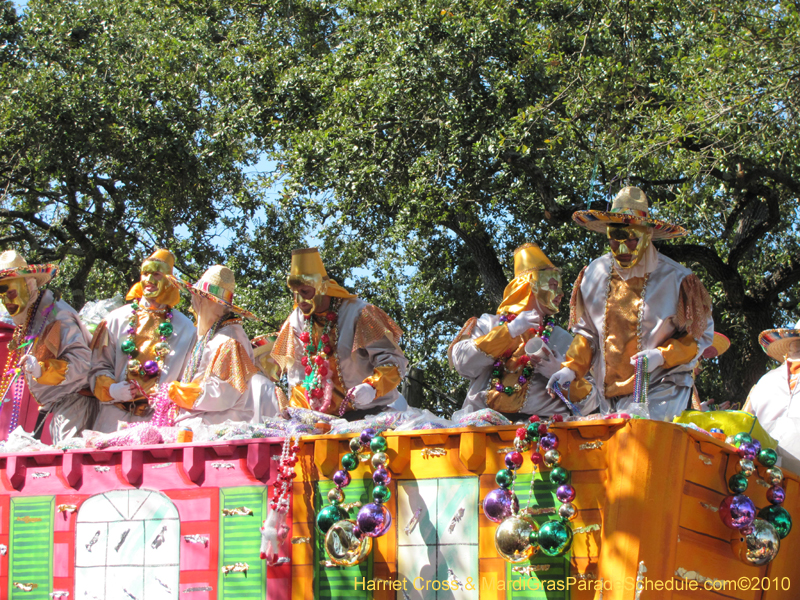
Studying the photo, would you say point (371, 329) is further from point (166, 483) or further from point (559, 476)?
point (559, 476)

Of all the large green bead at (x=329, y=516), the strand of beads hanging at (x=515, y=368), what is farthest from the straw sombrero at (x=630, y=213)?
the large green bead at (x=329, y=516)

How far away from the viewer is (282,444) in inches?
191

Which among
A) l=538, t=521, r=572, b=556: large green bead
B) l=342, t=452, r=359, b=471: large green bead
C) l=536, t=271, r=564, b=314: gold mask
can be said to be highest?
l=536, t=271, r=564, b=314: gold mask

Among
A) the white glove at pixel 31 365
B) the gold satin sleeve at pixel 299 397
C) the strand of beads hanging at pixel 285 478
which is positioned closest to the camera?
the strand of beads hanging at pixel 285 478

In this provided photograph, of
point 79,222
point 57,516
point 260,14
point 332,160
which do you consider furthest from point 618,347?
point 260,14

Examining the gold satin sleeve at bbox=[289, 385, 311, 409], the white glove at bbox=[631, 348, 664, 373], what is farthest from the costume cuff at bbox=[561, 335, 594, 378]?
the gold satin sleeve at bbox=[289, 385, 311, 409]

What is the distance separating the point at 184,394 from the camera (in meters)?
6.10

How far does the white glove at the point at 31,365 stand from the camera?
6.42 m

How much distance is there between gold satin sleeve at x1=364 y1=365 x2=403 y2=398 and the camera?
19.6ft

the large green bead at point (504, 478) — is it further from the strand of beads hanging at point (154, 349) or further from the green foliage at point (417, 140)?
the green foliage at point (417, 140)

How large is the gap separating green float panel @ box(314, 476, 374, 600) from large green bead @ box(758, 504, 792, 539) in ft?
5.32

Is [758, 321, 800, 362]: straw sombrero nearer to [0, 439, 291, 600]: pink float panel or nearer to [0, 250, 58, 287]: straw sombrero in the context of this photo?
[0, 439, 291, 600]: pink float panel

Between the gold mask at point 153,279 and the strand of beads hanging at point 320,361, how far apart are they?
1.36 metres

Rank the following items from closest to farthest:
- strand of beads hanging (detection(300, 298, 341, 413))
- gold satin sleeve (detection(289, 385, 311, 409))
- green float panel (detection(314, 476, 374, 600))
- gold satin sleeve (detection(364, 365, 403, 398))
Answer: green float panel (detection(314, 476, 374, 600)), gold satin sleeve (detection(364, 365, 403, 398)), strand of beads hanging (detection(300, 298, 341, 413)), gold satin sleeve (detection(289, 385, 311, 409))
